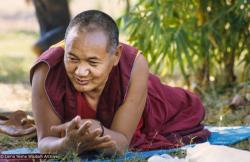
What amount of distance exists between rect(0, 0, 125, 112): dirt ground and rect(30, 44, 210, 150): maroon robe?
153cm

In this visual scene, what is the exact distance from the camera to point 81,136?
3480mm

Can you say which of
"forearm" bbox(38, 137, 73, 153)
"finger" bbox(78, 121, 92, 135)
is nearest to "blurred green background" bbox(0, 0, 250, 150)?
"forearm" bbox(38, 137, 73, 153)

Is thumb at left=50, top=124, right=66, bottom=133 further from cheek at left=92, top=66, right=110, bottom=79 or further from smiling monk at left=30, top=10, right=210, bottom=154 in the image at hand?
cheek at left=92, top=66, right=110, bottom=79

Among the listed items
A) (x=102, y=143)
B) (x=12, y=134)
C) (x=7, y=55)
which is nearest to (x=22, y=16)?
(x=7, y=55)

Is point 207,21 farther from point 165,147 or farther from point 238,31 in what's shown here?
point 165,147

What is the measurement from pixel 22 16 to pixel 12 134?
11.8 m

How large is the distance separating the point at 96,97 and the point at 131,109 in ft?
0.65

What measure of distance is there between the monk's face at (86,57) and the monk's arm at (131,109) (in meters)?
0.29

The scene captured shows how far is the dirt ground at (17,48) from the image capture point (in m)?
6.64

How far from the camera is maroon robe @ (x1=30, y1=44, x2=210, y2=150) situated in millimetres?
3801

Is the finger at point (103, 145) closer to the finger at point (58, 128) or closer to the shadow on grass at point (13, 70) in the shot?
the finger at point (58, 128)

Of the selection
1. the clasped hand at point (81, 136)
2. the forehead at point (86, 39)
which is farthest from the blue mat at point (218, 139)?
the forehead at point (86, 39)

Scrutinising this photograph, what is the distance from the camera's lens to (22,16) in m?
16.1

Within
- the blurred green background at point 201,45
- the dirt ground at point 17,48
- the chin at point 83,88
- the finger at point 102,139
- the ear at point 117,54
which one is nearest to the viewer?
the finger at point 102,139
